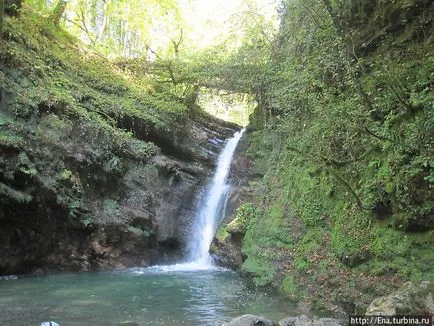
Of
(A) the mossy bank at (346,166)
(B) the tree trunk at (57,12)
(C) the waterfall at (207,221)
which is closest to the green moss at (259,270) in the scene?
(A) the mossy bank at (346,166)

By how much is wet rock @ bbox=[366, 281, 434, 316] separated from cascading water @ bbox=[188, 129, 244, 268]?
773 cm

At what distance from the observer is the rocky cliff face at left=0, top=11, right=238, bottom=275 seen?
10.3 m

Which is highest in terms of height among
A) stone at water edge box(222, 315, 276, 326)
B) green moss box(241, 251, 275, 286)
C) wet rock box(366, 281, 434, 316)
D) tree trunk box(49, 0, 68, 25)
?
tree trunk box(49, 0, 68, 25)

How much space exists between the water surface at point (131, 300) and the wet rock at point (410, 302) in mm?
1916

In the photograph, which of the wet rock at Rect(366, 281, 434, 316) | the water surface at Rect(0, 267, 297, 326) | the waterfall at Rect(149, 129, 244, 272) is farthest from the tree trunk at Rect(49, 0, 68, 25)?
the wet rock at Rect(366, 281, 434, 316)

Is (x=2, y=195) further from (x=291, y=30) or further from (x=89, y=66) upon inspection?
(x=291, y=30)

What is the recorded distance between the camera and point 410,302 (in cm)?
521

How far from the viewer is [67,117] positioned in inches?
464

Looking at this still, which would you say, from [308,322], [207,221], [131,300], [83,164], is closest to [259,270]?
[131,300]

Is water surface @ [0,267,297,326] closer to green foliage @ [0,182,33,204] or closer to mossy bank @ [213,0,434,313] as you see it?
mossy bank @ [213,0,434,313]

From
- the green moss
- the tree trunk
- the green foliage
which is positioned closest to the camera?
the green moss

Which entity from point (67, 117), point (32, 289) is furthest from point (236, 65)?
point (32, 289)

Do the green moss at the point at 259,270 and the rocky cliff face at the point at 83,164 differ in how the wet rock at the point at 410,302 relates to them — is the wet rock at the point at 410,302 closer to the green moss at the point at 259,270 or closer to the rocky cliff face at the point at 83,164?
the green moss at the point at 259,270

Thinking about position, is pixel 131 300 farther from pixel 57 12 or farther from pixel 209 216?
pixel 57 12
